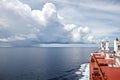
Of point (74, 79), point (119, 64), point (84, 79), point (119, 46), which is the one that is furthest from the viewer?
point (74, 79)

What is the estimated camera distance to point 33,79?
83.6 meters

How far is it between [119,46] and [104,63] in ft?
29.7

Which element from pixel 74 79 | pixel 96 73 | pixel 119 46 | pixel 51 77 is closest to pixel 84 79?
pixel 74 79

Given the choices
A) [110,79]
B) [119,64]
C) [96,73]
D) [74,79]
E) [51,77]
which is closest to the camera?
[110,79]

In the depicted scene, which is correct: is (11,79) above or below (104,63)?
below

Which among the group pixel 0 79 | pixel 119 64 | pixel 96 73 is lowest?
pixel 0 79

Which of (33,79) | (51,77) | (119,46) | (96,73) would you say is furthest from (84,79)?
(119,46)

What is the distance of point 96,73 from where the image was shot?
1864 inches

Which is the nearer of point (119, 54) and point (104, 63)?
point (119, 54)

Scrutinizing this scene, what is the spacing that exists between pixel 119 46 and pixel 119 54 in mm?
5659

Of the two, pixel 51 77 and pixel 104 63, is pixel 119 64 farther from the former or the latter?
pixel 51 77

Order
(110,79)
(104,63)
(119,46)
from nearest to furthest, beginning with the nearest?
(110,79) → (119,46) → (104,63)

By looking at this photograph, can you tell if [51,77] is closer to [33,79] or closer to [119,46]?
[33,79]

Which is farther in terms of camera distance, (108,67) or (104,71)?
(108,67)
